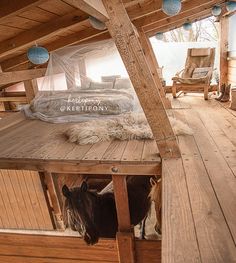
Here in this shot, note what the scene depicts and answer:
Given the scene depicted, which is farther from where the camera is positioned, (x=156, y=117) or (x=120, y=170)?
(x=120, y=170)

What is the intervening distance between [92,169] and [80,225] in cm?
69

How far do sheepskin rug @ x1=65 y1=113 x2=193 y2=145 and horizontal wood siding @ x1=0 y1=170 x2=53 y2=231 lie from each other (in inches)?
29.4

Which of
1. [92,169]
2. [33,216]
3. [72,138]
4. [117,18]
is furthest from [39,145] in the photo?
[117,18]

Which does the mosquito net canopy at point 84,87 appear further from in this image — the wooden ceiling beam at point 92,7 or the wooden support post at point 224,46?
the wooden support post at point 224,46

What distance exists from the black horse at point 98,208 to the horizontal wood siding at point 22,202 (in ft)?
1.72

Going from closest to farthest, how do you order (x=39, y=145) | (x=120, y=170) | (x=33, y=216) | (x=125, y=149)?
(x=120, y=170) < (x=125, y=149) < (x=39, y=145) < (x=33, y=216)

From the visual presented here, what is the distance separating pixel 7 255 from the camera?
3.22 m

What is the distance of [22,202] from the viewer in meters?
3.05

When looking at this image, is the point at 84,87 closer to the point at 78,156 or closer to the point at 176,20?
the point at 78,156

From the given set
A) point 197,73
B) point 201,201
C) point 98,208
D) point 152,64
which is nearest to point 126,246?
point 98,208

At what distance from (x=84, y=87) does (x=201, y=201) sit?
2950 millimetres

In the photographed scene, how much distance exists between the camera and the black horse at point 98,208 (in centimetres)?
236

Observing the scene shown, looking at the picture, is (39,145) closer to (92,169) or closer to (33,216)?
(92,169)

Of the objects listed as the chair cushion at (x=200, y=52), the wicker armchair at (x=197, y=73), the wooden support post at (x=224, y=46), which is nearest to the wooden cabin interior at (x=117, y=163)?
the wicker armchair at (x=197, y=73)
